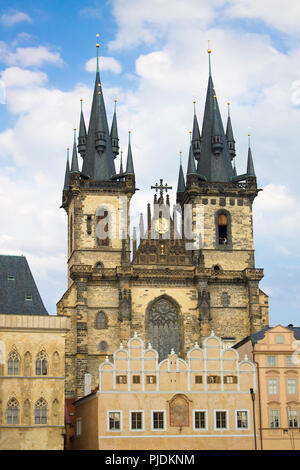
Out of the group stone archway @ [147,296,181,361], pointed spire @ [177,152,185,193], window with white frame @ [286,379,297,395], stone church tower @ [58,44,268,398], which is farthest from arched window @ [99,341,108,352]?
window with white frame @ [286,379,297,395]

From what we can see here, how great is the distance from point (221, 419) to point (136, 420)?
5614mm

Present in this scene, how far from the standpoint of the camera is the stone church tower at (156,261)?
263 ft

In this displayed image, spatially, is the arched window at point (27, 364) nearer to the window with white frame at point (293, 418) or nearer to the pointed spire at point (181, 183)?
the window with white frame at point (293, 418)

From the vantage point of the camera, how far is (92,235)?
84250 mm

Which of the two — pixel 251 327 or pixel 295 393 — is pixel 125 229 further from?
pixel 295 393

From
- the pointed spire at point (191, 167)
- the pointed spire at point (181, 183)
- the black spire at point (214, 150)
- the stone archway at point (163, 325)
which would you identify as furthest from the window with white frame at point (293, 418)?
A: the pointed spire at point (181, 183)

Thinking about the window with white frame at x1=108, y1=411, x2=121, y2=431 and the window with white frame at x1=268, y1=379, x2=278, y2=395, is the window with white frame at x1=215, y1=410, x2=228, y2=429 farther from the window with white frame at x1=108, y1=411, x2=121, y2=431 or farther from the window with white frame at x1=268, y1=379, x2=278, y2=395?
the window with white frame at x1=108, y1=411, x2=121, y2=431

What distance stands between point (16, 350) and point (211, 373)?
1293 cm

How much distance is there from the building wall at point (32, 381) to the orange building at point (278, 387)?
13119mm

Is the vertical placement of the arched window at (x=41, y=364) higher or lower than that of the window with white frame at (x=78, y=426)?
higher

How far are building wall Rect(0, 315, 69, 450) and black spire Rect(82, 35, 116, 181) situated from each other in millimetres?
27859

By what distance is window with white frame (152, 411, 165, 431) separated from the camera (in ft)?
199
